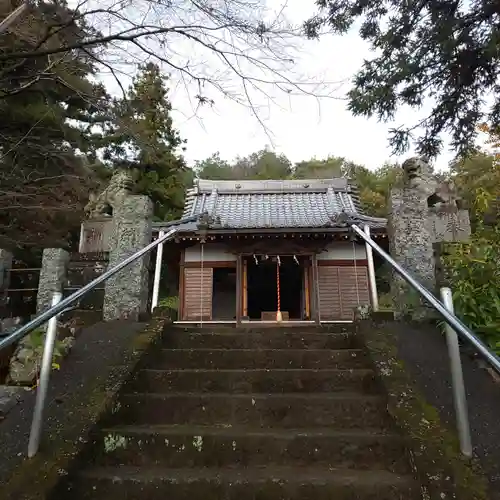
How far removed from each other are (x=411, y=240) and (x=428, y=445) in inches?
104

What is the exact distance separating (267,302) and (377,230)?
549 centimetres

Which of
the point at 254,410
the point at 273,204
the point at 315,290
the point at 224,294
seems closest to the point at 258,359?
the point at 254,410

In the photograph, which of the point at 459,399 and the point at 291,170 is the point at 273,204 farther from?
the point at 291,170

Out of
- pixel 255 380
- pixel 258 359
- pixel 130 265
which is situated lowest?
pixel 255 380

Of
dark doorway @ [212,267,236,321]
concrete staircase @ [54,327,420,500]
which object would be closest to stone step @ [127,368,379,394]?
concrete staircase @ [54,327,420,500]

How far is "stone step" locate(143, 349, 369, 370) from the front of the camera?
3.10m

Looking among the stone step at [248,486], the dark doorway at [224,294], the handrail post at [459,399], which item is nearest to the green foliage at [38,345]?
the stone step at [248,486]

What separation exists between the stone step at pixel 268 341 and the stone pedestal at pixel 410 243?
3.69 feet

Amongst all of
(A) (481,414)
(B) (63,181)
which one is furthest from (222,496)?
(B) (63,181)

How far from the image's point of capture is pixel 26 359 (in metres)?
3.29

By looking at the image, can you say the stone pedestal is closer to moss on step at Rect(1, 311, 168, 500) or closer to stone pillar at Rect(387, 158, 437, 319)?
stone pillar at Rect(387, 158, 437, 319)

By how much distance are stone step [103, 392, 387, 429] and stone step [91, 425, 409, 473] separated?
175 millimetres

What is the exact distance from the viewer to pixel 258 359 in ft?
10.4

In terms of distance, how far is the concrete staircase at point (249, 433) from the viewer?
6.56ft
